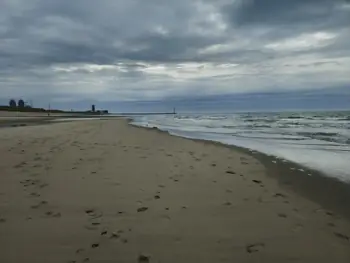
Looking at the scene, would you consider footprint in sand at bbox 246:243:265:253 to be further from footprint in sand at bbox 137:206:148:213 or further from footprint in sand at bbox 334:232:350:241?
footprint in sand at bbox 137:206:148:213

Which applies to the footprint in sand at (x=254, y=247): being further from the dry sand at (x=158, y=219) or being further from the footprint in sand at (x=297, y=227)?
the footprint in sand at (x=297, y=227)

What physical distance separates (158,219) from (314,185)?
3.90 meters

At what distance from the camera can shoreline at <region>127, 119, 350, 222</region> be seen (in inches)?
215

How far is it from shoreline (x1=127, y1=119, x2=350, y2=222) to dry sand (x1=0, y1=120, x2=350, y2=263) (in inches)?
10.6

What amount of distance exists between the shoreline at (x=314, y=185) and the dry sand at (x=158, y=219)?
0.89ft

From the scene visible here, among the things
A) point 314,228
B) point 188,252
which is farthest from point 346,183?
point 188,252

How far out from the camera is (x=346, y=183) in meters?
6.81

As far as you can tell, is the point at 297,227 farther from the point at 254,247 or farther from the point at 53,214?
the point at 53,214

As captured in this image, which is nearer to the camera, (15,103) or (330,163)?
(330,163)

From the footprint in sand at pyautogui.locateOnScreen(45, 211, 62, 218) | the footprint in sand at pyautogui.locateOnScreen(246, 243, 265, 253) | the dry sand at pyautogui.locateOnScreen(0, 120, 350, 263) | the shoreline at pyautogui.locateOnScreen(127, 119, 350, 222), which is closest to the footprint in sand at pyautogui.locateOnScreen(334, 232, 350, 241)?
the dry sand at pyautogui.locateOnScreen(0, 120, 350, 263)

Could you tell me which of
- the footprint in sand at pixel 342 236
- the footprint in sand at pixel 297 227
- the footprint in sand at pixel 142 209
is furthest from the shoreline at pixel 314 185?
the footprint in sand at pixel 142 209

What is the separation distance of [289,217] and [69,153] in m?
7.85

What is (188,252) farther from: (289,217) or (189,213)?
(289,217)

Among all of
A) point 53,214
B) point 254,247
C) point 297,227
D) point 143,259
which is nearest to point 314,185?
point 297,227
